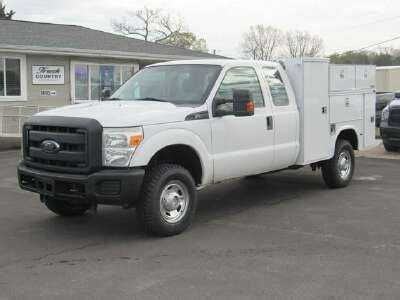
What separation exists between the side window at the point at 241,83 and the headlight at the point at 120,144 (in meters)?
1.52

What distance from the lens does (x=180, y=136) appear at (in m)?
6.42

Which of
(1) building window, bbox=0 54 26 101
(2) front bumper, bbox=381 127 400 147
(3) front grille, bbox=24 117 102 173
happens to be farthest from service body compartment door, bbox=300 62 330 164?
(1) building window, bbox=0 54 26 101

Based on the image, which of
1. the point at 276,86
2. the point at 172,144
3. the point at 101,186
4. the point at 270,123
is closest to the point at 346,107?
the point at 276,86

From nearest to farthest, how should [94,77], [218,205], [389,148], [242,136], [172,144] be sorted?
[172,144] → [242,136] → [218,205] → [389,148] → [94,77]

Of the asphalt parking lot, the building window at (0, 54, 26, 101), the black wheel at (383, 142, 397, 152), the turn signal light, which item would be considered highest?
the building window at (0, 54, 26, 101)

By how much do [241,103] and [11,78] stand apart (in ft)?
41.4

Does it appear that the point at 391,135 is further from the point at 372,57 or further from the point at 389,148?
the point at 372,57

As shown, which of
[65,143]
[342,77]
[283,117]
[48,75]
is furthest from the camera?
[48,75]

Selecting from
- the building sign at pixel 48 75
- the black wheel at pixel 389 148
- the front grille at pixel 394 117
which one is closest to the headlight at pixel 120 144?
the front grille at pixel 394 117

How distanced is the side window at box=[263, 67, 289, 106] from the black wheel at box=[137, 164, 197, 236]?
6.68 feet

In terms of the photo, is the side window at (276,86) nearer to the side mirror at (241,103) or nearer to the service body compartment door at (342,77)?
the side mirror at (241,103)

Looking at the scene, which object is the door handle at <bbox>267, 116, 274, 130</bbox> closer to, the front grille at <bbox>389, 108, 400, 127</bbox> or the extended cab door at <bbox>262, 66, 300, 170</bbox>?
the extended cab door at <bbox>262, 66, 300, 170</bbox>

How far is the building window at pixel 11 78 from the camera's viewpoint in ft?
57.5

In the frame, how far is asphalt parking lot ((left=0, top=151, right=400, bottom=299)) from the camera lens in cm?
471
